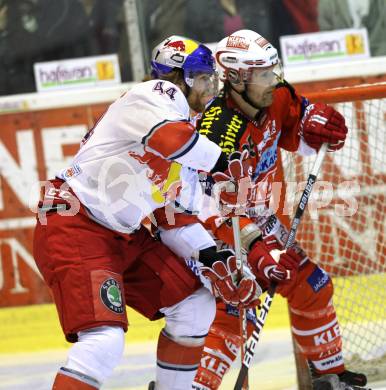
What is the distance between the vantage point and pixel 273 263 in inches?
128

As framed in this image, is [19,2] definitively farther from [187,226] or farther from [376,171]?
[187,226]

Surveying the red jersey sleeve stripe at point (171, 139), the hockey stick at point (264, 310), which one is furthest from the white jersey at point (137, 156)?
the hockey stick at point (264, 310)

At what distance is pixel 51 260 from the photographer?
9.36 feet

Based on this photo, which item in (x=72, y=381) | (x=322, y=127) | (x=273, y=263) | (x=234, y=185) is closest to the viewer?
(x=72, y=381)

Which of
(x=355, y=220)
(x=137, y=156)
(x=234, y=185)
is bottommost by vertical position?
(x=355, y=220)

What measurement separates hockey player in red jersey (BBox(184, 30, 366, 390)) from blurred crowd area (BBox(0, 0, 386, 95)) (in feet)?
7.05

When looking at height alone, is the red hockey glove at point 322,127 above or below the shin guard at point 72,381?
above

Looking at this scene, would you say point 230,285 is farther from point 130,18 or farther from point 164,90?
point 130,18

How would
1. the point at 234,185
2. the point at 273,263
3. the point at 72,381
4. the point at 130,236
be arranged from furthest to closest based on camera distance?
the point at 273,263
the point at 234,185
the point at 130,236
the point at 72,381

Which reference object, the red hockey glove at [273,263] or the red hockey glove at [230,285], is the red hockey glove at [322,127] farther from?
the red hockey glove at [230,285]

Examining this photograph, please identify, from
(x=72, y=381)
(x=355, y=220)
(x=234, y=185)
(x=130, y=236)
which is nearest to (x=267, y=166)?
(x=234, y=185)

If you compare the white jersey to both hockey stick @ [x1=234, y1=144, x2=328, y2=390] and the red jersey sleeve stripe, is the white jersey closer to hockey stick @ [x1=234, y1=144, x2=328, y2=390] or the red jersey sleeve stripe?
the red jersey sleeve stripe

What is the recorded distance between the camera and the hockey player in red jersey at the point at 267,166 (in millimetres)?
3287

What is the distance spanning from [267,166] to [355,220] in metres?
1.31
